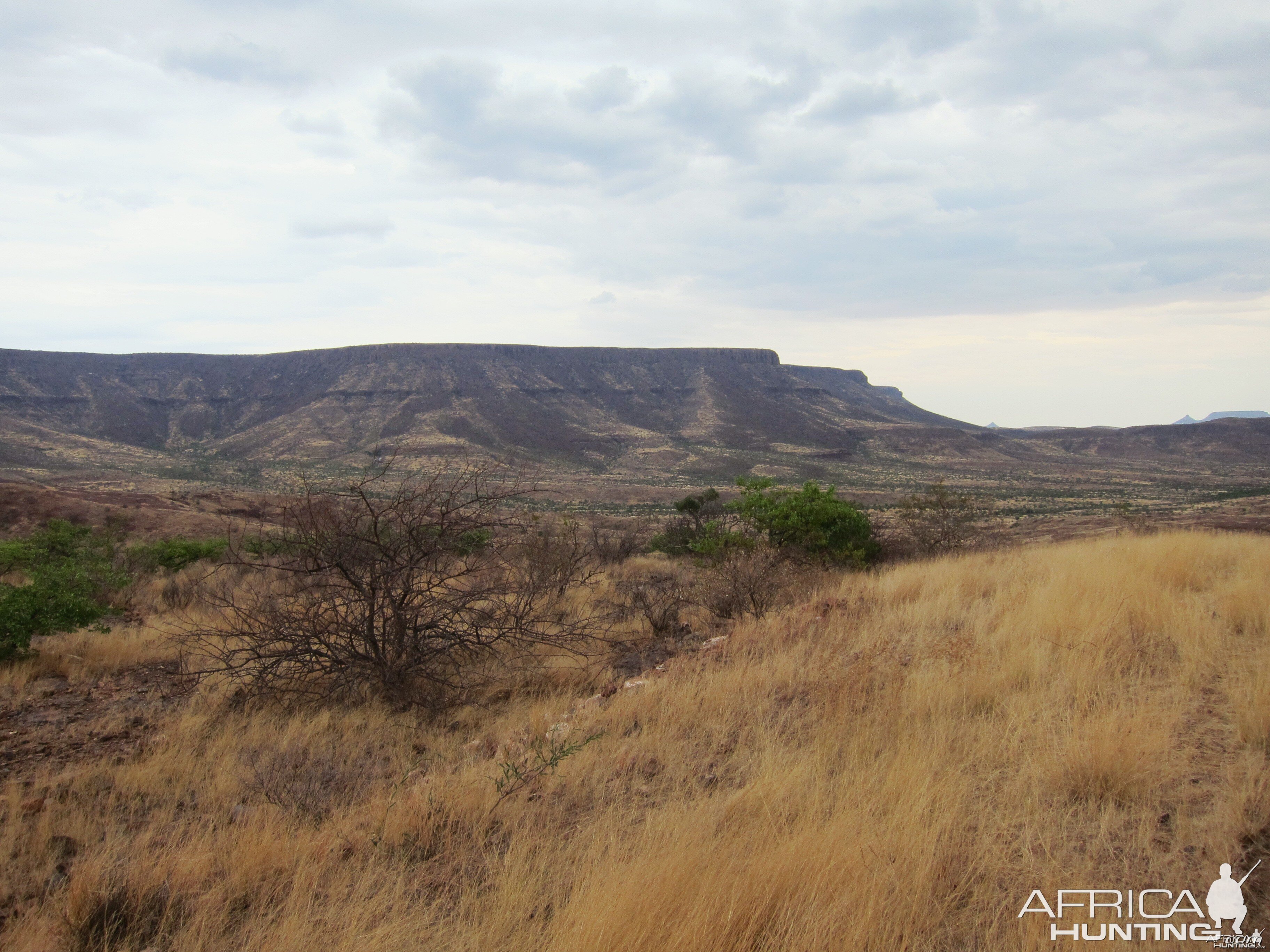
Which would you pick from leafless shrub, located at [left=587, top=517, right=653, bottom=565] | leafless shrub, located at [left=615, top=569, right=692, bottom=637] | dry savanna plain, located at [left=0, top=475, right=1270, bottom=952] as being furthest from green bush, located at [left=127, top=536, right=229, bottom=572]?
leafless shrub, located at [left=615, top=569, right=692, bottom=637]

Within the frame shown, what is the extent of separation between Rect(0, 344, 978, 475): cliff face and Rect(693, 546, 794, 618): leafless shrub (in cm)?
6013

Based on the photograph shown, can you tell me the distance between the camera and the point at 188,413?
8825 cm

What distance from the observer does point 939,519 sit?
586 inches

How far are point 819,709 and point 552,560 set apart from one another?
6.96m

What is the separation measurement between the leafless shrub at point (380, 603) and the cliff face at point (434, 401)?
204ft

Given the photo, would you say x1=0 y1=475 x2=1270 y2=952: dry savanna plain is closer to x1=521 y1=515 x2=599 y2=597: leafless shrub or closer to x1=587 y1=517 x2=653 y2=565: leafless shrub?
x1=521 y1=515 x2=599 y2=597: leafless shrub

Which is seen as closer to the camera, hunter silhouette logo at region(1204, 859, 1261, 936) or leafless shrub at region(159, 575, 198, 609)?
hunter silhouette logo at region(1204, 859, 1261, 936)

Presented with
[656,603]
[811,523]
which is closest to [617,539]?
[811,523]

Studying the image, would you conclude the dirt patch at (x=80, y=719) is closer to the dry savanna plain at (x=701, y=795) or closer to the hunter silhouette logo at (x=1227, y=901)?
the dry savanna plain at (x=701, y=795)

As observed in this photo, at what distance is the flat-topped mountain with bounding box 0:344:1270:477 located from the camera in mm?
74938

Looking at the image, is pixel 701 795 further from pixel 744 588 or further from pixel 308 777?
pixel 744 588

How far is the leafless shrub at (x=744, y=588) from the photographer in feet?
29.0

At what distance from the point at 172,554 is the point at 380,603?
11413 mm

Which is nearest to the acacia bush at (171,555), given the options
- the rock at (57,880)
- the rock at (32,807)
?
the rock at (32,807)
